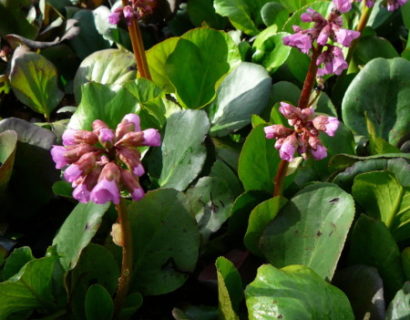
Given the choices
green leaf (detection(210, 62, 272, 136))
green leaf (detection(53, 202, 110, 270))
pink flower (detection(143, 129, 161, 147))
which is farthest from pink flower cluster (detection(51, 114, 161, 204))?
green leaf (detection(210, 62, 272, 136))

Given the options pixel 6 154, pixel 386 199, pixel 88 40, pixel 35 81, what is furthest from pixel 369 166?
pixel 88 40

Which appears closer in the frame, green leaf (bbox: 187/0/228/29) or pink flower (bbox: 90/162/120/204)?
pink flower (bbox: 90/162/120/204)

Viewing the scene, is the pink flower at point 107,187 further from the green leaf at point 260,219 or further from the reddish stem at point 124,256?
the green leaf at point 260,219

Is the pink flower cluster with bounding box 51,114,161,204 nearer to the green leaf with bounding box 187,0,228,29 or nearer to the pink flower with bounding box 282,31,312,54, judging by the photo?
the pink flower with bounding box 282,31,312,54

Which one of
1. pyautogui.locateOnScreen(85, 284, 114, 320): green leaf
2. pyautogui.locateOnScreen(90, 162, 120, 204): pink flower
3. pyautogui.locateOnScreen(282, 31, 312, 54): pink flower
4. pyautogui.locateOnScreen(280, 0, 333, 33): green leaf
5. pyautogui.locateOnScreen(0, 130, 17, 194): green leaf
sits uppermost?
pyautogui.locateOnScreen(282, 31, 312, 54): pink flower

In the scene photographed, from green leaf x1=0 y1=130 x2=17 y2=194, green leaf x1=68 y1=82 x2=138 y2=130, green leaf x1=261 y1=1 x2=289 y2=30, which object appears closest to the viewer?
green leaf x1=0 y1=130 x2=17 y2=194

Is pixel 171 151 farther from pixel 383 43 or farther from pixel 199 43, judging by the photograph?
pixel 383 43

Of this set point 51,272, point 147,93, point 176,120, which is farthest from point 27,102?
point 51,272
